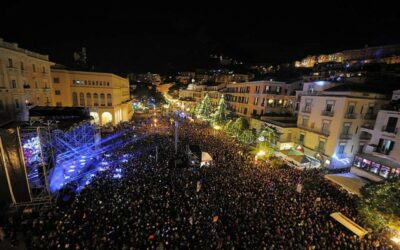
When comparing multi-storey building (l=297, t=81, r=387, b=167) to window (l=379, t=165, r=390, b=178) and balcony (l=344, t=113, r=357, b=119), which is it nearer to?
balcony (l=344, t=113, r=357, b=119)

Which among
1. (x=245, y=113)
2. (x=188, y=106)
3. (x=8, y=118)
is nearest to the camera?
(x=8, y=118)

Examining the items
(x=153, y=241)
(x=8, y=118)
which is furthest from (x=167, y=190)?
(x=8, y=118)

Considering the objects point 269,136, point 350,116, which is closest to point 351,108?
point 350,116

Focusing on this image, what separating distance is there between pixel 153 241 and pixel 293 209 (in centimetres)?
870

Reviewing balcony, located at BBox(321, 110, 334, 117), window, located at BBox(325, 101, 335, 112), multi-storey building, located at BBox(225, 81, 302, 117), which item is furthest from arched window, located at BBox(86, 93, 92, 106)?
window, located at BBox(325, 101, 335, 112)

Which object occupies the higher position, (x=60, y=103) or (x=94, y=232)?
(x=60, y=103)

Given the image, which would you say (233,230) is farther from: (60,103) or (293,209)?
(60,103)

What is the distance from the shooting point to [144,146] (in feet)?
74.3

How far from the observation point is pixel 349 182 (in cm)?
1471

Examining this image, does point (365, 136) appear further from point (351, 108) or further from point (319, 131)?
point (319, 131)

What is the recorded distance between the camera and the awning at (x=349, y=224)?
10680 millimetres

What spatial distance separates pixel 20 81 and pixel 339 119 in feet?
118

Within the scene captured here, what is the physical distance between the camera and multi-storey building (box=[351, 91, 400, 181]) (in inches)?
594

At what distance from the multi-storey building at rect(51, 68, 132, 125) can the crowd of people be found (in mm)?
21099
